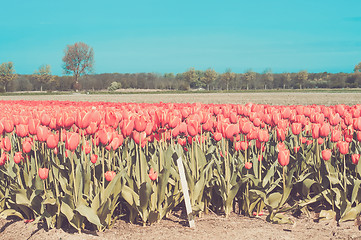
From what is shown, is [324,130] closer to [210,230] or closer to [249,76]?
[210,230]

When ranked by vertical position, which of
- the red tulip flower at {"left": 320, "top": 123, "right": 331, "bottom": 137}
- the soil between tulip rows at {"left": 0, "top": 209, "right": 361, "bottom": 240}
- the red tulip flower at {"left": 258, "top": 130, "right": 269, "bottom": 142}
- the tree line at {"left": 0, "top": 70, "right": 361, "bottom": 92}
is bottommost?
the soil between tulip rows at {"left": 0, "top": 209, "right": 361, "bottom": 240}

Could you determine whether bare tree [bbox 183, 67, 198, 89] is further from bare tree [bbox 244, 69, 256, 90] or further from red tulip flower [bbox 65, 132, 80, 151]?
red tulip flower [bbox 65, 132, 80, 151]

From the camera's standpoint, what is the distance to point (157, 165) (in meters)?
3.62

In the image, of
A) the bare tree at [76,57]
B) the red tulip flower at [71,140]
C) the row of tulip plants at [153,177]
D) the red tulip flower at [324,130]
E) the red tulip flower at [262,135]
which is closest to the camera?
the red tulip flower at [71,140]

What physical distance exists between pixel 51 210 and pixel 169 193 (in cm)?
118

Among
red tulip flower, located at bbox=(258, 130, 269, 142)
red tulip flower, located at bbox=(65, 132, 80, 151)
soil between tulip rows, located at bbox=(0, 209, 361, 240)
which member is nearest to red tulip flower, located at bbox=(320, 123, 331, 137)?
red tulip flower, located at bbox=(258, 130, 269, 142)

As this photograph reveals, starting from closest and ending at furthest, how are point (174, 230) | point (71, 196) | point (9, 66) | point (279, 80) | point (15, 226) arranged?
1. point (71, 196)
2. point (174, 230)
3. point (15, 226)
4. point (9, 66)
5. point (279, 80)

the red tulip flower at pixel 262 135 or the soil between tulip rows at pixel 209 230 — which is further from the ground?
the red tulip flower at pixel 262 135

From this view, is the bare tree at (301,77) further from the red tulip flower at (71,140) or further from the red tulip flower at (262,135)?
the red tulip flower at (71,140)

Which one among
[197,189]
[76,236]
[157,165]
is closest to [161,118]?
[157,165]

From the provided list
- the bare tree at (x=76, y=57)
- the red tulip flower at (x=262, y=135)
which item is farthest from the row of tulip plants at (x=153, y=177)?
the bare tree at (x=76, y=57)

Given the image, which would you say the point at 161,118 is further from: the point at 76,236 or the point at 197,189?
the point at 76,236

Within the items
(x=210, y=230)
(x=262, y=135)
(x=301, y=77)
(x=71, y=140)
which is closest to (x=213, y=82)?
(x=301, y=77)

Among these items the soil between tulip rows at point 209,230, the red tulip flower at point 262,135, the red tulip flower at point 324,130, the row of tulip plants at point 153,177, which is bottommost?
the soil between tulip rows at point 209,230
